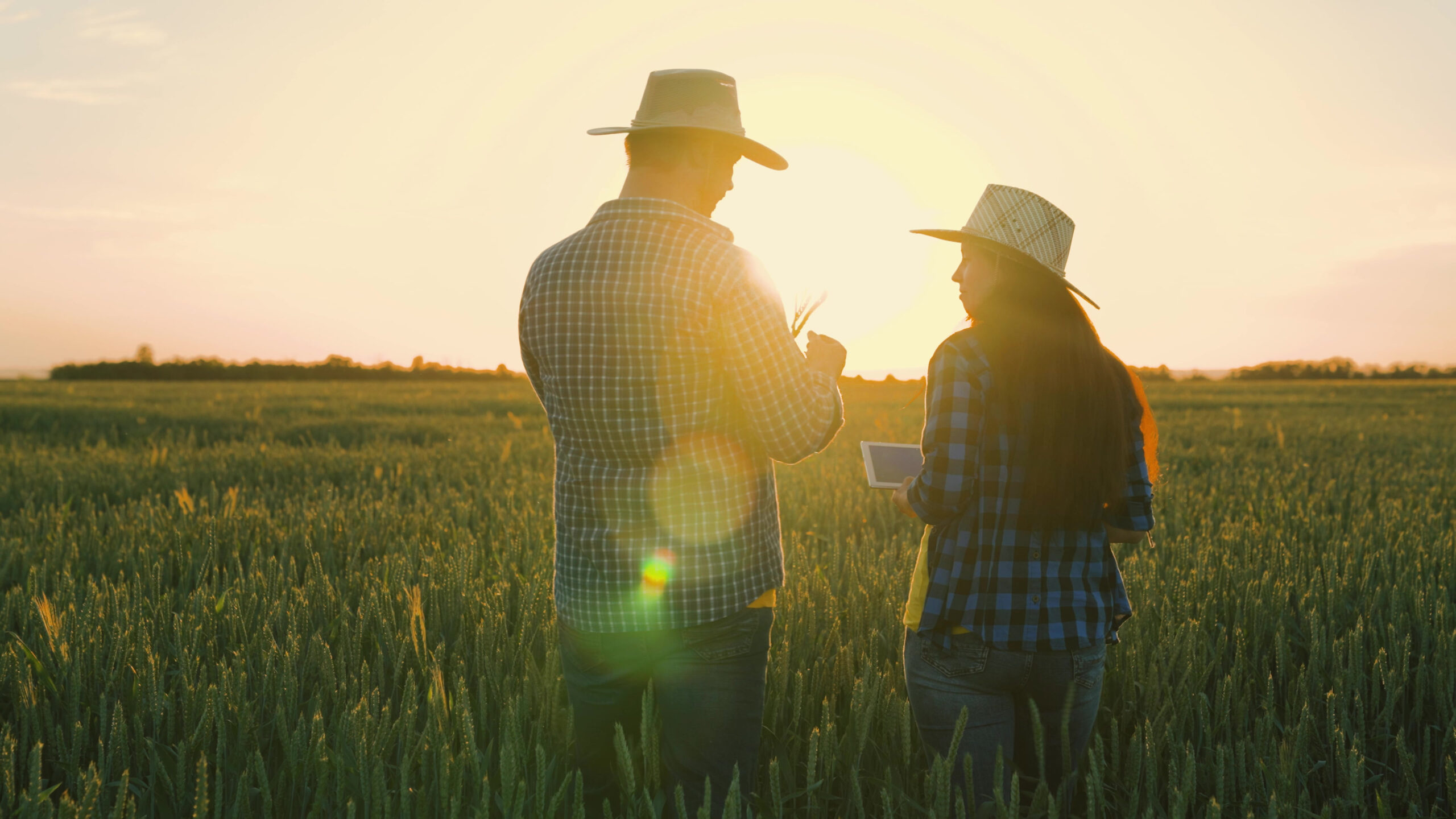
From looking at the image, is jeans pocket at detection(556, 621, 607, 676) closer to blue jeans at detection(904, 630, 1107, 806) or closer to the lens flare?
the lens flare

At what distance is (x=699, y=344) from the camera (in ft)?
5.32

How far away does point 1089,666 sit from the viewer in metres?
1.88

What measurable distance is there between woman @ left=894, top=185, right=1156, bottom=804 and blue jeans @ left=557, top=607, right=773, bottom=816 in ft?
1.45

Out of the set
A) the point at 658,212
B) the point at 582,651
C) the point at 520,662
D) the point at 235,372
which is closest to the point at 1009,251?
the point at 658,212

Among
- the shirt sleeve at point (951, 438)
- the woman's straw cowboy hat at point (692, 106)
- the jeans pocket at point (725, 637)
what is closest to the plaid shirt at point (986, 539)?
the shirt sleeve at point (951, 438)

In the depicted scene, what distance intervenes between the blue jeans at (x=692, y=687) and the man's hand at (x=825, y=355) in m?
0.55

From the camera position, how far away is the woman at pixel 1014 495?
1.76 m

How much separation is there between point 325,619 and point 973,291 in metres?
2.93

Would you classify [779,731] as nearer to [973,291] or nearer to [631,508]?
[631,508]

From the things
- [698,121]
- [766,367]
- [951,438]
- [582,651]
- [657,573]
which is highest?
[698,121]

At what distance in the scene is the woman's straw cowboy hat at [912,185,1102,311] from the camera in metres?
1.83

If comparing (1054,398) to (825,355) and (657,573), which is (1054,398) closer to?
(825,355)

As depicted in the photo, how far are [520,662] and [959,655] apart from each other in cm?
164

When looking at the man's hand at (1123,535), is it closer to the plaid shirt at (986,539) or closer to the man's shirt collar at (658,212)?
the plaid shirt at (986,539)
